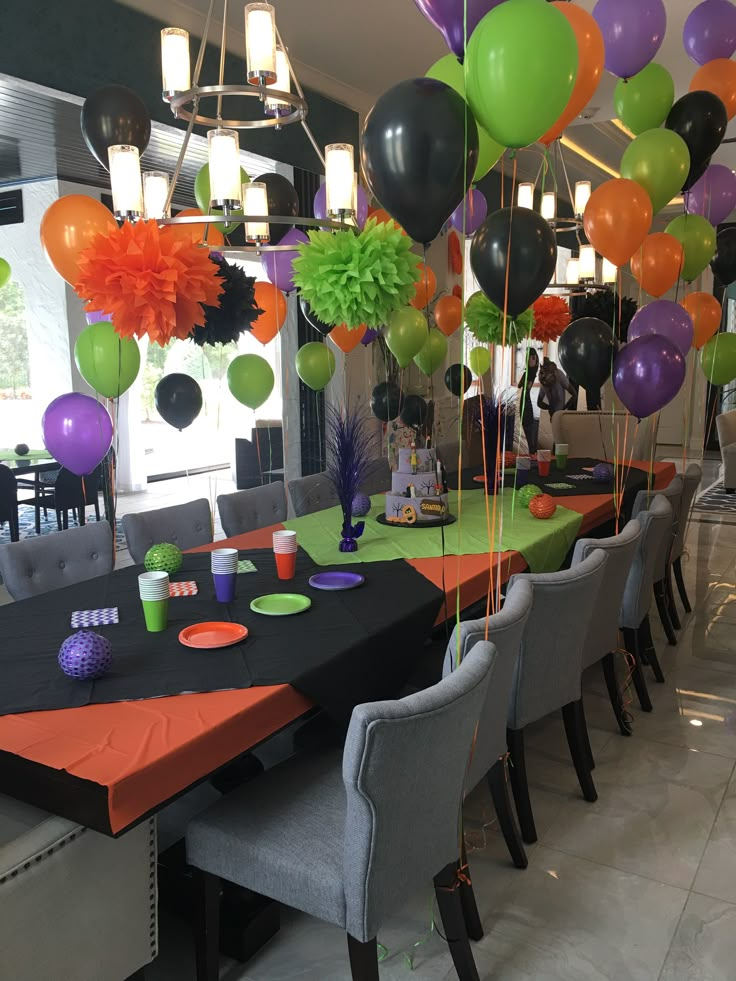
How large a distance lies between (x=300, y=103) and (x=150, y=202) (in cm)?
71

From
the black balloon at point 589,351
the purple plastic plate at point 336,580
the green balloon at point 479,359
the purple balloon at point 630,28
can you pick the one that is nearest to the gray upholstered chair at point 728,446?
the green balloon at point 479,359

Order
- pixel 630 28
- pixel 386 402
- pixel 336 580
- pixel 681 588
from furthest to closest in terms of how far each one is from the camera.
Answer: pixel 386 402 → pixel 681 588 → pixel 630 28 → pixel 336 580

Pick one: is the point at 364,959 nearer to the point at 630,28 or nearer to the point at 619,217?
the point at 619,217

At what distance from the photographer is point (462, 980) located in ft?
5.69

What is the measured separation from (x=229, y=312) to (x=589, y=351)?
1.67 metres

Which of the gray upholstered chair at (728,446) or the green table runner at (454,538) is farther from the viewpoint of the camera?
the gray upholstered chair at (728,446)

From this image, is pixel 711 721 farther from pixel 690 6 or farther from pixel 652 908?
pixel 690 6

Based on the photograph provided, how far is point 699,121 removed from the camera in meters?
3.50

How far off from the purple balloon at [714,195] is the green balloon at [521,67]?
2487 mm

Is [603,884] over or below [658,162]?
below

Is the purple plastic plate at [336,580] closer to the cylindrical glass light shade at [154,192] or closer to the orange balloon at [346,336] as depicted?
the cylindrical glass light shade at [154,192]

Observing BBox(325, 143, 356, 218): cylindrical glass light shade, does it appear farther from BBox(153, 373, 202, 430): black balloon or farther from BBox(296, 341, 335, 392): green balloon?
BBox(296, 341, 335, 392): green balloon

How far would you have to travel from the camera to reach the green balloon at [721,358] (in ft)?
13.5

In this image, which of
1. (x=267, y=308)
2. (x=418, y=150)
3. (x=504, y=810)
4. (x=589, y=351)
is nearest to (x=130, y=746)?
(x=504, y=810)
